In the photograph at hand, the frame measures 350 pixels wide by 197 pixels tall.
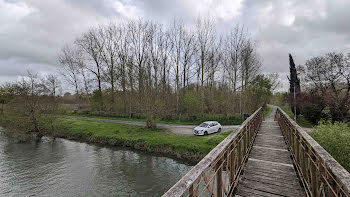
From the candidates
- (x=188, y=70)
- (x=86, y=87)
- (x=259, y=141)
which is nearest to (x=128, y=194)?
(x=259, y=141)

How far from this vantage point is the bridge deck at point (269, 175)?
11.0 feet

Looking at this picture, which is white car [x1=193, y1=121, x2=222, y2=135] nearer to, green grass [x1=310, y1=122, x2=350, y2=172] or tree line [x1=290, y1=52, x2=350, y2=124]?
green grass [x1=310, y1=122, x2=350, y2=172]

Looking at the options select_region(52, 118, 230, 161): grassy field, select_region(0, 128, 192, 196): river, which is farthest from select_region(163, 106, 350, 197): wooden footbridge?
select_region(52, 118, 230, 161): grassy field

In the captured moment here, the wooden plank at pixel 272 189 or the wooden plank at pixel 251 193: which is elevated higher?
the wooden plank at pixel 272 189

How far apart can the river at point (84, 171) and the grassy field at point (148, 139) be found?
957mm

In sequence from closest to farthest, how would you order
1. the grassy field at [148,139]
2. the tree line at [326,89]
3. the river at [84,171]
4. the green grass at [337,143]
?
the green grass at [337,143] < the river at [84,171] < the grassy field at [148,139] < the tree line at [326,89]

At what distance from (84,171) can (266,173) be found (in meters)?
11.4

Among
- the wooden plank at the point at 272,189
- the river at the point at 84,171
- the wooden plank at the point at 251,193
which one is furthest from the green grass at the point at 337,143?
the river at the point at 84,171

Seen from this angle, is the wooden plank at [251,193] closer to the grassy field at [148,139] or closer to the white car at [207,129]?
the grassy field at [148,139]

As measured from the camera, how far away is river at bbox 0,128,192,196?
29.2 feet

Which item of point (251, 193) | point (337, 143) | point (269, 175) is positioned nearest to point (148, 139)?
point (269, 175)

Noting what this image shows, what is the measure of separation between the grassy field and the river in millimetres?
957

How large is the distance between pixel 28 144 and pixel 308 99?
35267 millimetres

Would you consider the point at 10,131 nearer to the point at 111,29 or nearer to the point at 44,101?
the point at 44,101
